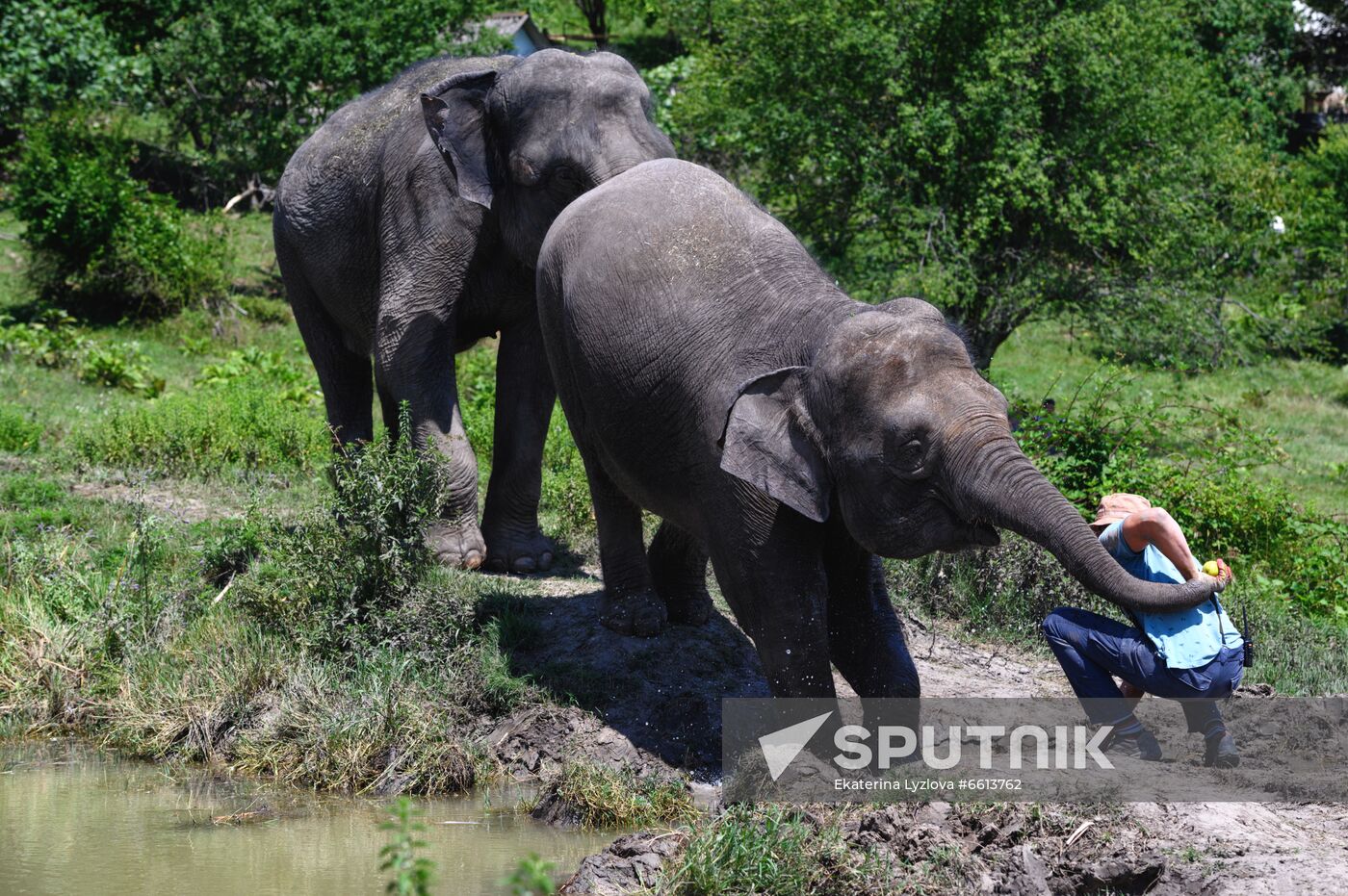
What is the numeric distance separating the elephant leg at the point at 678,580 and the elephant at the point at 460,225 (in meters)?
1.29

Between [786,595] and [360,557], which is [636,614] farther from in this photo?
[786,595]

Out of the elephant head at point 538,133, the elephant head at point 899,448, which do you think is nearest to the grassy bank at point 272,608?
the elephant head at point 899,448

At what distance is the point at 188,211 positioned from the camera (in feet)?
75.1

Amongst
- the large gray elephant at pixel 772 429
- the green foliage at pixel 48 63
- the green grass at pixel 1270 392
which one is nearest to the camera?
the large gray elephant at pixel 772 429

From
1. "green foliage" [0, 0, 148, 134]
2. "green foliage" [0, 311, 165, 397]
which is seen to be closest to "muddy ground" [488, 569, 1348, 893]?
"green foliage" [0, 311, 165, 397]

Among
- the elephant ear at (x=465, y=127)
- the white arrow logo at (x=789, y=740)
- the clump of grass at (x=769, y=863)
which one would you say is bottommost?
the clump of grass at (x=769, y=863)

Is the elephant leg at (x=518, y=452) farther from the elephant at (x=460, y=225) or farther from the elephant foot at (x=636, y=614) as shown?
the elephant foot at (x=636, y=614)

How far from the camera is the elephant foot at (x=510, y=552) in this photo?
983cm

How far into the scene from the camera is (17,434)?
1245cm

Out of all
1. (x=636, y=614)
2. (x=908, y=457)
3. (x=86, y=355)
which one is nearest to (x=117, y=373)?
(x=86, y=355)

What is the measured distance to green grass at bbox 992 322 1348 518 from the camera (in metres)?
15.9

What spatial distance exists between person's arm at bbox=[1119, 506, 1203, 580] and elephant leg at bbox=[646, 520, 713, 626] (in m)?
2.69

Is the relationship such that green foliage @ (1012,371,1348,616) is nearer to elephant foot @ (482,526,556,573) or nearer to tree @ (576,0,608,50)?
elephant foot @ (482,526,556,573)

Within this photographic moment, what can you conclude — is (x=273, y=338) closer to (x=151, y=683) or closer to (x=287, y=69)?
(x=287, y=69)
